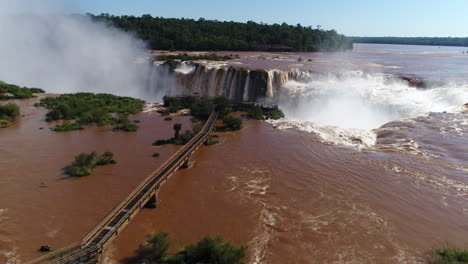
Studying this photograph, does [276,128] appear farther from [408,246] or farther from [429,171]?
[408,246]

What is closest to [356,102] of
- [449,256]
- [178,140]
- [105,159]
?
[178,140]

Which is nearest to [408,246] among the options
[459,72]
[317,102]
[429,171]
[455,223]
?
[455,223]

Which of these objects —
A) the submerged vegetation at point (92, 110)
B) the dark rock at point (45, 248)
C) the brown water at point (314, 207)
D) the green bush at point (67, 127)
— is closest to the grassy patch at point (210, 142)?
the brown water at point (314, 207)

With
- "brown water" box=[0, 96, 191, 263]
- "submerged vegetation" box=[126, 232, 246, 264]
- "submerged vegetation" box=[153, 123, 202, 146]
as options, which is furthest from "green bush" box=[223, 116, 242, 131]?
"submerged vegetation" box=[126, 232, 246, 264]

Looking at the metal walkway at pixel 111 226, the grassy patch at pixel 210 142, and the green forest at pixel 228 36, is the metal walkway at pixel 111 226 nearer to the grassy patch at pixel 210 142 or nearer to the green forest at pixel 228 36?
the grassy patch at pixel 210 142

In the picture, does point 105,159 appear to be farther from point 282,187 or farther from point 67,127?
point 282,187

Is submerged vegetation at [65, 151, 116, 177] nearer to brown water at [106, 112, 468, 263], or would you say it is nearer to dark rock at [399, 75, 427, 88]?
brown water at [106, 112, 468, 263]
